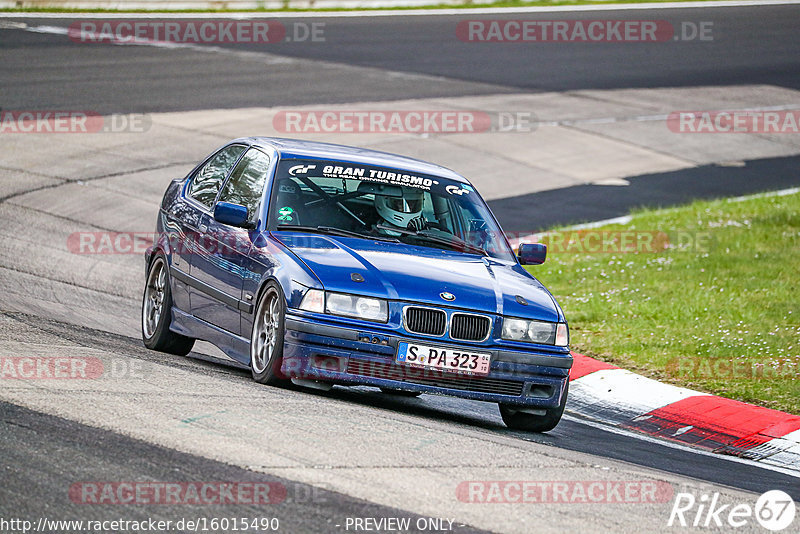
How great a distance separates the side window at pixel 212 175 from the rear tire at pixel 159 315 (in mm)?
552

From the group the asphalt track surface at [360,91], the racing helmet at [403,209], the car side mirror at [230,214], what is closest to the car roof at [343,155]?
the racing helmet at [403,209]

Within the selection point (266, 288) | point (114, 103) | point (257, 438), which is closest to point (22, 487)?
point (257, 438)

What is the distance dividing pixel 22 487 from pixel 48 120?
15.0 metres

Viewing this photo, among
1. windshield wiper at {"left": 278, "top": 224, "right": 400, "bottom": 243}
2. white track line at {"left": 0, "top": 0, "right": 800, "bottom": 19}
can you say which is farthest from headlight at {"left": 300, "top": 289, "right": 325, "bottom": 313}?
white track line at {"left": 0, "top": 0, "right": 800, "bottom": 19}

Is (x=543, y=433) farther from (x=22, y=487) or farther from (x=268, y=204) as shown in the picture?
(x=22, y=487)

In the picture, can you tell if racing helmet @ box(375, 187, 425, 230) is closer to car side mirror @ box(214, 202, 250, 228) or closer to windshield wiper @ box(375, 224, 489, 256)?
windshield wiper @ box(375, 224, 489, 256)

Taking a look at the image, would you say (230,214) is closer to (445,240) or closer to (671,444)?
(445,240)

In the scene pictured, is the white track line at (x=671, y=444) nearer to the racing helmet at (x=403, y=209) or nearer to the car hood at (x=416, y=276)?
the car hood at (x=416, y=276)

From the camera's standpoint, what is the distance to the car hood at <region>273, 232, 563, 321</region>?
7.37 meters

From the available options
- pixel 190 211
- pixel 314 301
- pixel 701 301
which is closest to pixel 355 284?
pixel 314 301

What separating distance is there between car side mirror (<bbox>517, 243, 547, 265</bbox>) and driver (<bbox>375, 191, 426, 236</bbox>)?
75 centimetres

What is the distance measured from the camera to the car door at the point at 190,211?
8.96 metres

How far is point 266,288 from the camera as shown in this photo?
7.70 meters

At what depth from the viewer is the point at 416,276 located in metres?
7.53
